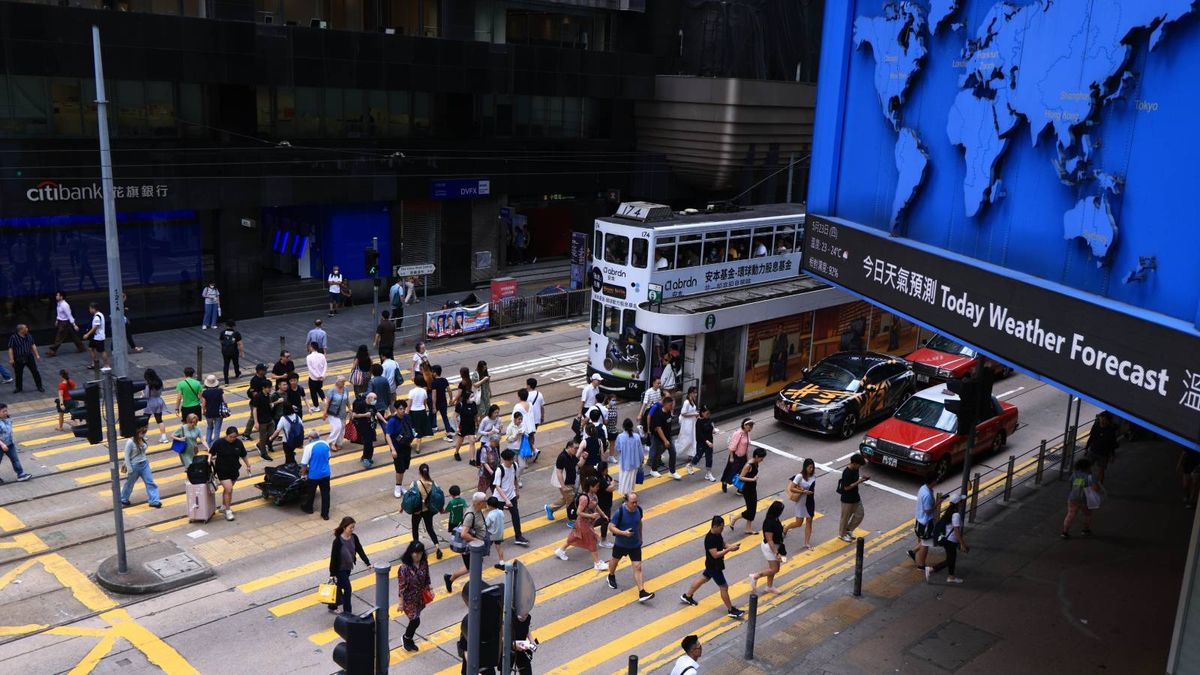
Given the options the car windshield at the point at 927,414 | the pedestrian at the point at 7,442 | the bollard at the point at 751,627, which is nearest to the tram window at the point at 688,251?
the car windshield at the point at 927,414

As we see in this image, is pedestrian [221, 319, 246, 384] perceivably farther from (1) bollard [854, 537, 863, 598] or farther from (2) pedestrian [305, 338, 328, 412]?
(1) bollard [854, 537, 863, 598]

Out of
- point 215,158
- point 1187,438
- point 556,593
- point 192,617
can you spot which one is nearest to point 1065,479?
point 556,593

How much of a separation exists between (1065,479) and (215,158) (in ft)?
72.5

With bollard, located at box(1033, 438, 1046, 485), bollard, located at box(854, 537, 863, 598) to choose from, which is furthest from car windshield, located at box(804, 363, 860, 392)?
bollard, located at box(854, 537, 863, 598)

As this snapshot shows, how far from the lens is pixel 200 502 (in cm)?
1633

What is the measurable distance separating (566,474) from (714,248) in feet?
30.3

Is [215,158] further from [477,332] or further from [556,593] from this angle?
[556,593]

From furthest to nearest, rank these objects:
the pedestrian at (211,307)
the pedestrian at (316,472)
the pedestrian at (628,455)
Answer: the pedestrian at (211,307) → the pedestrian at (628,455) → the pedestrian at (316,472)

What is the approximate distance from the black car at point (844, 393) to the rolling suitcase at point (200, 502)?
11.5 meters

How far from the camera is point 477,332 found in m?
29.6

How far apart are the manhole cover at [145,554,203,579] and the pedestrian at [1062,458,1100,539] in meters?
13.2

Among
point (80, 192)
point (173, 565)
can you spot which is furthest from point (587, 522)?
point (80, 192)

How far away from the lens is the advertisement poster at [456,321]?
28.5 meters

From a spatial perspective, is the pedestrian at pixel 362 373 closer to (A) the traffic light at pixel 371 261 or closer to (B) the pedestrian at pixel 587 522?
(B) the pedestrian at pixel 587 522
